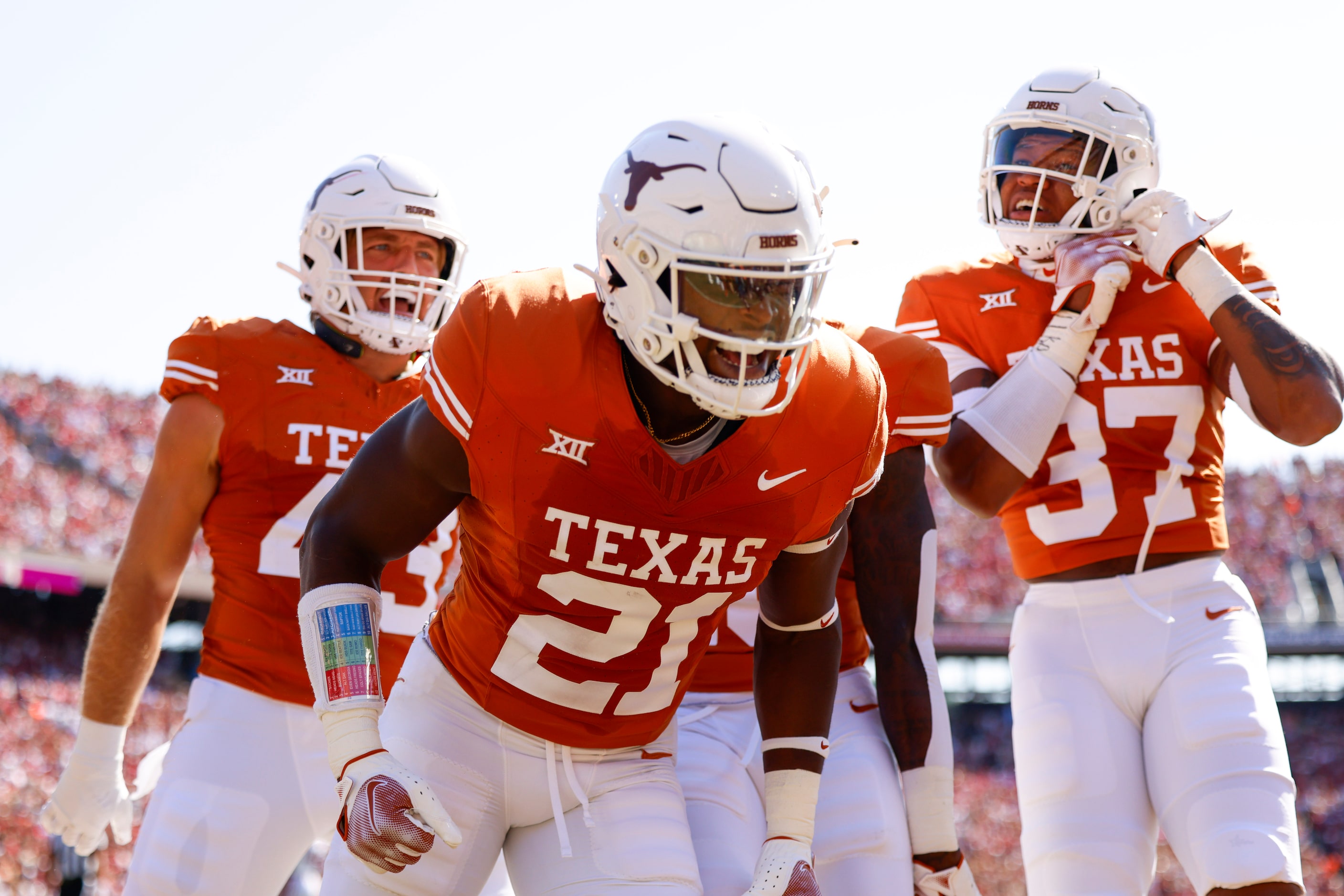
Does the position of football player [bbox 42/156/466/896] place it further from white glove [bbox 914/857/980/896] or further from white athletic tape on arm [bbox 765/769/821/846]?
white glove [bbox 914/857/980/896]

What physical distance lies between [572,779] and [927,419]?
118cm

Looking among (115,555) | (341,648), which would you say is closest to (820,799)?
(341,648)

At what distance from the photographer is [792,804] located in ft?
8.33

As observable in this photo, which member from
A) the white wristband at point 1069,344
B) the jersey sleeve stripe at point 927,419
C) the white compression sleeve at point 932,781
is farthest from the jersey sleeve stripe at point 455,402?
the white wristband at point 1069,344

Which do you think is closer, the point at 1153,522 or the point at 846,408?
the point at 846,408

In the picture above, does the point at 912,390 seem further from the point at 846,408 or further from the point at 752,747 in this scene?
the point at 752,747

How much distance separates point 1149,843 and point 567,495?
72.9 inches

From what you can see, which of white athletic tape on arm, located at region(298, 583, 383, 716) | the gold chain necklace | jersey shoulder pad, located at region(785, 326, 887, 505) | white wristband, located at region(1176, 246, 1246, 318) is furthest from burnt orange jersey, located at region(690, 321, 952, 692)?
white athletic tape on arm, located at region(298, 583, 383, 716)

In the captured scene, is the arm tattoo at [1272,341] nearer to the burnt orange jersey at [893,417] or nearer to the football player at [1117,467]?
the football player at [1117,467]

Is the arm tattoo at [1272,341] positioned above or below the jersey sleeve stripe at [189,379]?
above

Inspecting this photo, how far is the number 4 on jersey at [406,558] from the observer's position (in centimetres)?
357

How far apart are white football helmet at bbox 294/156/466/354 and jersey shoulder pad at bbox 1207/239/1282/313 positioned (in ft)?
7.32

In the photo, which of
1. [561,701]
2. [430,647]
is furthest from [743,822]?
[430,647]

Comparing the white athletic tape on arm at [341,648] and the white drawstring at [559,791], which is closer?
the white athletic tape on arm at [341,648]
